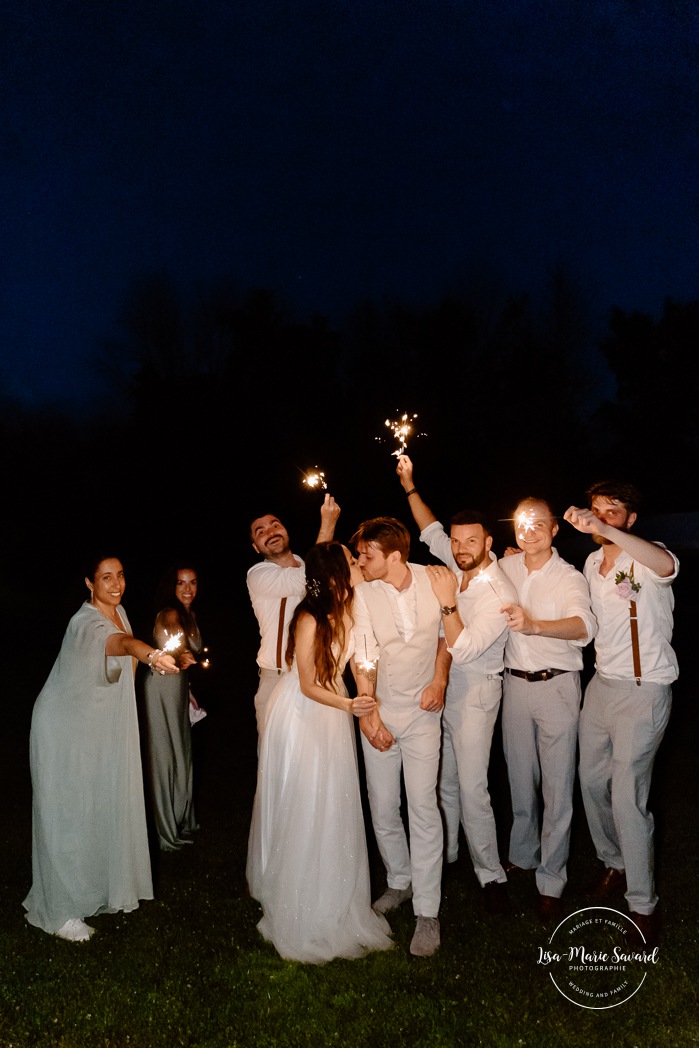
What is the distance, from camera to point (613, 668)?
520 cm

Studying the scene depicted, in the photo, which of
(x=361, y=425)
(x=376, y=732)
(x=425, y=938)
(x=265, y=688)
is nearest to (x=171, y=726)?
(x=265, y=688)

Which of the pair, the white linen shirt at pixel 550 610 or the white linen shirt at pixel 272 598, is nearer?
the white linen shirt at pixel 550 610

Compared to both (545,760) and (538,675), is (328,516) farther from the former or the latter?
(545,760)

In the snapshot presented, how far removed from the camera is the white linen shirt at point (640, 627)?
5.08m

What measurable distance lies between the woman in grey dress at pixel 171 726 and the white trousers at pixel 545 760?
2.53 meters

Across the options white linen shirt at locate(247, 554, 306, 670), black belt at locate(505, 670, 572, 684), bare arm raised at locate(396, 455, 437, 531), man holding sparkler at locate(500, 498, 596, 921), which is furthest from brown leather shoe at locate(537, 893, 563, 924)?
bare arm raised at locate(396, 455, 437, 531)

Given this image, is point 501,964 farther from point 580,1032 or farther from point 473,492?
point 473,492

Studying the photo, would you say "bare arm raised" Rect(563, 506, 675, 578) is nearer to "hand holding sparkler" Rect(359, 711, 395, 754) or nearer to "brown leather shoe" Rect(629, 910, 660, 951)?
"hand holding sparkler" Rect(359, 711, 395, 754)

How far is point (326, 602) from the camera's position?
4.91m

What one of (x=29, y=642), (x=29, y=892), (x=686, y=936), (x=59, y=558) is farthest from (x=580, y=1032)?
(x=59, y=558)

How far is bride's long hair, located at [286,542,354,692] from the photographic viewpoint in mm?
4906

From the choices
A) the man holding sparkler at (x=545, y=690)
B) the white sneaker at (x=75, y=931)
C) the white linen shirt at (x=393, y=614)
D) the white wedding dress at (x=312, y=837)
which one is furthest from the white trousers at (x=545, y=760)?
the white sneaker at (x=75, y=931)

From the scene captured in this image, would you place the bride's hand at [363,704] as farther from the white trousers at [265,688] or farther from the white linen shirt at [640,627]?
the white trousers at [265,688]

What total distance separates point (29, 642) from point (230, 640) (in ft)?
14.8
